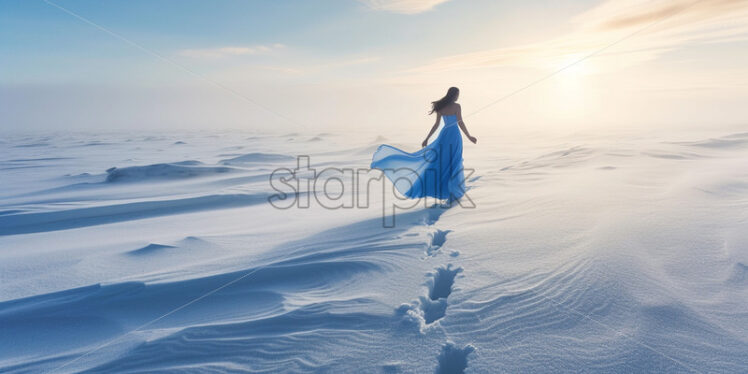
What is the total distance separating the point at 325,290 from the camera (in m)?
2.54

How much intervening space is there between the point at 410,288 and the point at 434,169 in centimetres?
287

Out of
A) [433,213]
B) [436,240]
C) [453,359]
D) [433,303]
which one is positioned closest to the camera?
[453,359]

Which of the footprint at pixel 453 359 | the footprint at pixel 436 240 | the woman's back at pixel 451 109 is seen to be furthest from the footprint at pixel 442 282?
the woman's back at pixel 451 109

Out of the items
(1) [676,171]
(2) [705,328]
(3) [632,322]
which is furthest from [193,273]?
(1) [676,171]

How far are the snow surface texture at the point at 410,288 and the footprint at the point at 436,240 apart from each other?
0.07 ft

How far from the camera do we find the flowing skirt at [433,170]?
5055 millimetres

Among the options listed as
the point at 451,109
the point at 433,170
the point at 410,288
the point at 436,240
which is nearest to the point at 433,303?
the point at 410,288

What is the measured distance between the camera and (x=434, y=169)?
5.08 meters

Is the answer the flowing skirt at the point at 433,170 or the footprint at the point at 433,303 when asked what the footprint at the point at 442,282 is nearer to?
the footprint at the point at 433,303

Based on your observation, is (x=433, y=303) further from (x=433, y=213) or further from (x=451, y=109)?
(x=451, y=109)

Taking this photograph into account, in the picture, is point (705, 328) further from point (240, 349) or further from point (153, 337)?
point (153, 337)

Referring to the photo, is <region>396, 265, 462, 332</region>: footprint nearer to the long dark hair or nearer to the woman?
the woman

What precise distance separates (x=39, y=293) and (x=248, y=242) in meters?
1.61

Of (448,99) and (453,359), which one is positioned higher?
(448,99)
